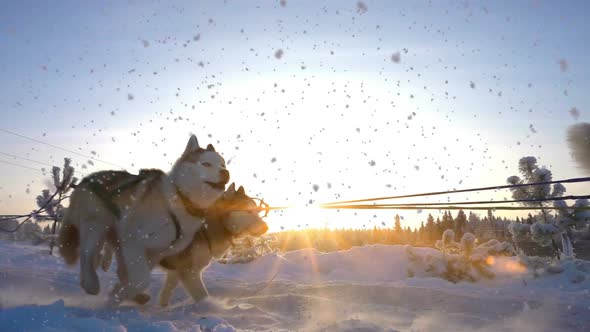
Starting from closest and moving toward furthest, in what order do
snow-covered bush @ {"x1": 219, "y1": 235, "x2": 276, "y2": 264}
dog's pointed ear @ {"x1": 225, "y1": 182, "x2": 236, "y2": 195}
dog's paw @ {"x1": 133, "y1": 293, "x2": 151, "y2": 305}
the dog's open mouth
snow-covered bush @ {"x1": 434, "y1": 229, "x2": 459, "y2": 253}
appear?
1. dog's paw @ {"x1": 133, "y1": 293, "x2": 151, "y2": 305}
2. the dog's open mouth
3. dog's pointed ear @ {"x1": 225, "y1": 182, "x2": 236, "y2": 195}
4. snow-covered bush @ {"x1": 434, "y1": 229, "x2": 459, "y2": 253}
5. snow-covered bush @ {"x1": 219, "y1": 235, "x2": 276, "y2": 264}

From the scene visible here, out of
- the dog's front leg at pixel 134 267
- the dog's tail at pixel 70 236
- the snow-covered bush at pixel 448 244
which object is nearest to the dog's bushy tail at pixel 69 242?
the dog's tail at pixel 70 236

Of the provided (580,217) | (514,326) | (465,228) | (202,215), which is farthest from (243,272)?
(465,228)

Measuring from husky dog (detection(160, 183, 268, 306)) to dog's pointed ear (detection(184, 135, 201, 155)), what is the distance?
0.75m

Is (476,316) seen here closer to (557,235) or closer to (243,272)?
(243,272)

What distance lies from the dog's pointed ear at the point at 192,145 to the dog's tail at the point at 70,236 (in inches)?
55.5

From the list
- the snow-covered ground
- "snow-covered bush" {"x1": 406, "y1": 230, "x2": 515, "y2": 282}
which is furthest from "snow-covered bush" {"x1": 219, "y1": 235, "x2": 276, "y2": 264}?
the snow-covered ground

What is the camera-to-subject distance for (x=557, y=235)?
59.5 feet

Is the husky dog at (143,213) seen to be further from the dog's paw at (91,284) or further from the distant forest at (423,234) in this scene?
the distant forest at (423,234)

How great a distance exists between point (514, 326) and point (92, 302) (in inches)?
179

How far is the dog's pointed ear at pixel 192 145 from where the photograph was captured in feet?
16.7

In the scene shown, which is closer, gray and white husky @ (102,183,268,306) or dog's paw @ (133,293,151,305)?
dog's paw @ (133,293,151,305)

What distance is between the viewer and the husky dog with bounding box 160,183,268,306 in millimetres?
5211

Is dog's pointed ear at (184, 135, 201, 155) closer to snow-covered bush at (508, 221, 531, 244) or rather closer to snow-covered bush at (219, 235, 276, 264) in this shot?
snow-covered bush at (219, 235, 276, 264)

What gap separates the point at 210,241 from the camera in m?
5.32
